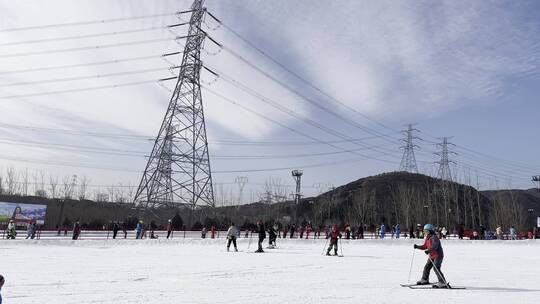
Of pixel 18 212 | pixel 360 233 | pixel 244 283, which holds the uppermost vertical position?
pixel 18 212

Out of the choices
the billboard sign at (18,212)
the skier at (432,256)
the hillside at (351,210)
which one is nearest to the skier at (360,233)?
the hillside at (351,210)

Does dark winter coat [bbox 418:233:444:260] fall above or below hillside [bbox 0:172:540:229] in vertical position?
below

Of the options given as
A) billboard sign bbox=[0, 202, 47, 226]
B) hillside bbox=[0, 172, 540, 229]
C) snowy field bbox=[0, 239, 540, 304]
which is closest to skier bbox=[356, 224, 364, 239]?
hillside bbox=[0, 172, 540, 229]

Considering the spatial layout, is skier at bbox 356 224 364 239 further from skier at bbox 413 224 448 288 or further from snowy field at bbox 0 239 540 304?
skier at bbox 413 224 448 288

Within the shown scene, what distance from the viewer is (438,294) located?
30.9 ft

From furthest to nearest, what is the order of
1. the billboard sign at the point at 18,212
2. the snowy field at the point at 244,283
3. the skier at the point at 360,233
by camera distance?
the skier at the point at 360,233
the billboard sign at the point at 18,212
the snowy field at the point at 244,283

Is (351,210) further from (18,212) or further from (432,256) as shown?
(432,256)

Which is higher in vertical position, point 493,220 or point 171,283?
point 493,220

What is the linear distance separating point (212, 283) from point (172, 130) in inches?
1357

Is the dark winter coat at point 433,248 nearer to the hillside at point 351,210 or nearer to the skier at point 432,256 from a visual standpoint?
the skier at point 432,256

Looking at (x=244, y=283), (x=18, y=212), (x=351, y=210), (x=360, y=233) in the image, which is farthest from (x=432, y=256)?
(x=351, y=210)

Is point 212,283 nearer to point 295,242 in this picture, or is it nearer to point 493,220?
point 295,242

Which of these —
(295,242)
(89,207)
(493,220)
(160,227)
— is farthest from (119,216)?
(493,220)

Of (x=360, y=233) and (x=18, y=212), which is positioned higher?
(x=18, y=212)
